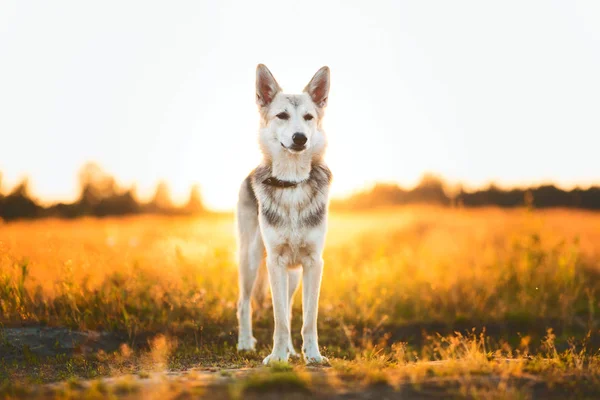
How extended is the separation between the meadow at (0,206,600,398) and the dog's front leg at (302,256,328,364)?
0.20 metres

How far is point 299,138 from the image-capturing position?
553 cm

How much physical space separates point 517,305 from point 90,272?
6.40 meters

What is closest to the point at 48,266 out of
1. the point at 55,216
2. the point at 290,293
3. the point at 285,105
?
the point at 290,293

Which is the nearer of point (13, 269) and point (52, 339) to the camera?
point (52, 339)

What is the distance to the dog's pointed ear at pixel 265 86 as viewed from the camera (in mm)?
6117

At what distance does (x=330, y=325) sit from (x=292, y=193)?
2.96m

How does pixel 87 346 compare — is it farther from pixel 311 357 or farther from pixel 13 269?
pixel 311 357

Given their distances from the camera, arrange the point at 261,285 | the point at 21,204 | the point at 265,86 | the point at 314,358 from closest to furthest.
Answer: the point at 314,358 → the point at 265,86 → the point at 261,285 → the point at 21,204

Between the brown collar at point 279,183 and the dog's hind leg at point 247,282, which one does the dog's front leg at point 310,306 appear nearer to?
the brown collar at point 279,183

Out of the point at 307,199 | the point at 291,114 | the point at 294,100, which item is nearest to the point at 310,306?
the point at 307,199

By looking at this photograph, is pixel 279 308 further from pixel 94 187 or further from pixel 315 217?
pixel 94 187

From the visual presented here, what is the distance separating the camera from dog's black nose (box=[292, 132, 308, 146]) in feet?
18.1

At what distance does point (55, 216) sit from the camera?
26297mm

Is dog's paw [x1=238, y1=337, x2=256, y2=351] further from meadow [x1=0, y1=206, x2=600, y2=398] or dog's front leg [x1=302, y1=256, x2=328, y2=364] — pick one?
dog's front leg [x1=302, y1=256, x2=328, y2=364]
